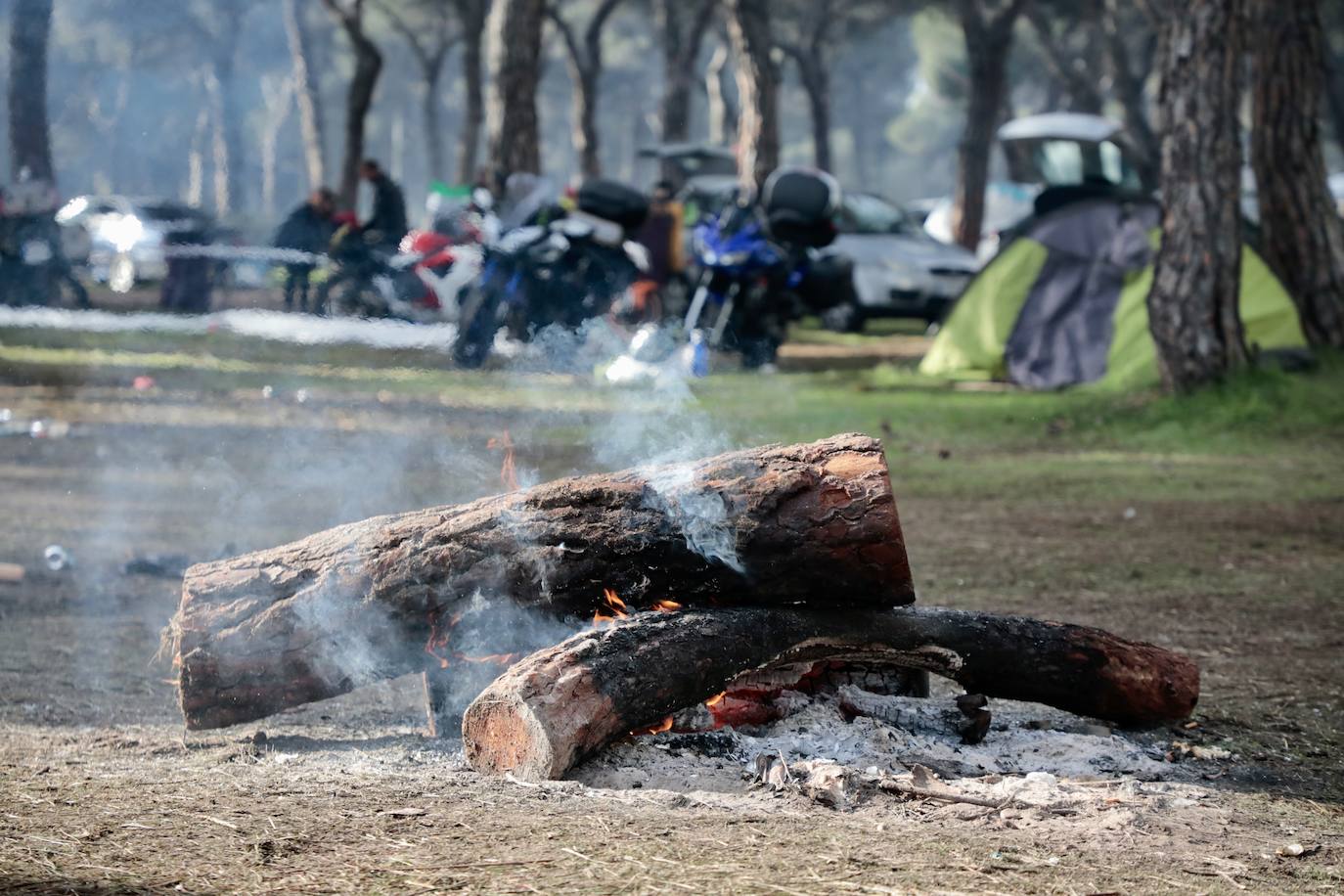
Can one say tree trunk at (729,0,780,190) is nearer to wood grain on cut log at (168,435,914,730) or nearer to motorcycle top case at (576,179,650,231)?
motorcycle top case at (576,179,650,231)

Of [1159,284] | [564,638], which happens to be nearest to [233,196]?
[1159,284]

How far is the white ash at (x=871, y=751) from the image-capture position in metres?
4.04

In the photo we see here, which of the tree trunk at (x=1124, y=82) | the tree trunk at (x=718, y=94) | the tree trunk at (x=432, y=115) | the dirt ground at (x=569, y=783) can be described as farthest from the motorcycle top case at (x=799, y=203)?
the tree trunk at (x=432, y=115)

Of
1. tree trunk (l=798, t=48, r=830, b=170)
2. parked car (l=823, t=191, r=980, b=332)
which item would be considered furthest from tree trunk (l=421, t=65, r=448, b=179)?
parked car (l=823, t=191, r=980, b=332)

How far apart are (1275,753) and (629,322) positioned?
39.9 feet

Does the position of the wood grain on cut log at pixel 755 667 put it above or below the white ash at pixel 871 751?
above

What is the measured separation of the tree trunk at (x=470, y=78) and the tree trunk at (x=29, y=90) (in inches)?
717

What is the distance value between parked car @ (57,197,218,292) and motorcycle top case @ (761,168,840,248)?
9.23 m

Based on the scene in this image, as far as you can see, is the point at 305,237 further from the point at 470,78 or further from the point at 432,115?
the point at 432,115

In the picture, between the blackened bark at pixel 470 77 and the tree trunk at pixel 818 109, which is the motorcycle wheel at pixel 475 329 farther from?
the tree trunk at pixel 818 109

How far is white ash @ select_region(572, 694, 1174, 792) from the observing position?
4039mm

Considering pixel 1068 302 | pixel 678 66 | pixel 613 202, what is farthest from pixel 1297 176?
pixel 678 66

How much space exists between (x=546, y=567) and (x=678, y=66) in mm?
29386

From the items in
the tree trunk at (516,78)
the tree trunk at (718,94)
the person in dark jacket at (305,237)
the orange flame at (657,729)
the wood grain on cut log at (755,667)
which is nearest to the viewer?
the wood grain on cut log at (755,667)
